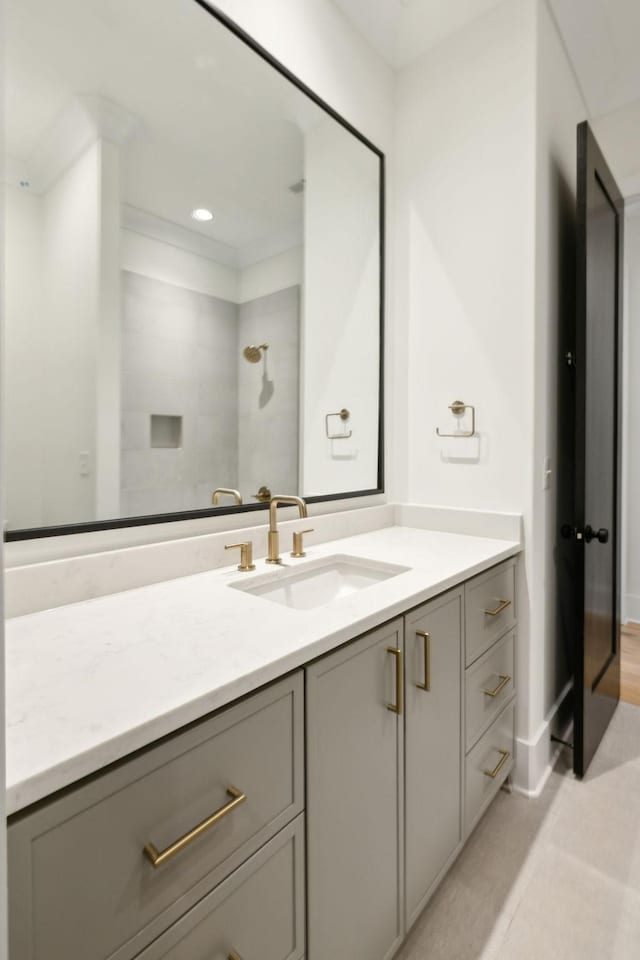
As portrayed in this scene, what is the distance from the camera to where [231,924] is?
0.73 m

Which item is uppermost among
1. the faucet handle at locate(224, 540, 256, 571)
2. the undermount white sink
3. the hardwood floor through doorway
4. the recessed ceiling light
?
the recessed ceiling light

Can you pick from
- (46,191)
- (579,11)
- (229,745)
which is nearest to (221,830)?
(229,745)

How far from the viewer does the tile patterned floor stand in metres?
1.19

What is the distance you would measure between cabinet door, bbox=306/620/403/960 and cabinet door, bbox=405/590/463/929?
51 mm

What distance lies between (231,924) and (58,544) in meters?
0.76

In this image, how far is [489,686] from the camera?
1.52m

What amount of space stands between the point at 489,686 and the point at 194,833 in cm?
111

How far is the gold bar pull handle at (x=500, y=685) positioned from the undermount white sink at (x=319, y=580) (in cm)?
49

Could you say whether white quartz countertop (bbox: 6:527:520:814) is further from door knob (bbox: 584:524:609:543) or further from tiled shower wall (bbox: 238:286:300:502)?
door knob (bbox: 584:524:609:543)

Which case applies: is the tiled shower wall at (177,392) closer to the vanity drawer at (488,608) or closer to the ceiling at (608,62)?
the vanity drawer at (488,608)

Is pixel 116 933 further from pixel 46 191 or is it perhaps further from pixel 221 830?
pixel 46 191

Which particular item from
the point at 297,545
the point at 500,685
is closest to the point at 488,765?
the point at 500,685

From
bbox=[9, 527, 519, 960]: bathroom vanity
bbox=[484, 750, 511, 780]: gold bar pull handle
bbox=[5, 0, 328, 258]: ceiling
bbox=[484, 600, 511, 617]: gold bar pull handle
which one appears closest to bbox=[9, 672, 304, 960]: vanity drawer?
bbox=[9, 527, 519, 960]: bathroom vanity

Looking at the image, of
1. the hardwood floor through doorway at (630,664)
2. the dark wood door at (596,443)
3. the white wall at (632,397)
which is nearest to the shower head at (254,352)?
the dark wood door at (596,443)
